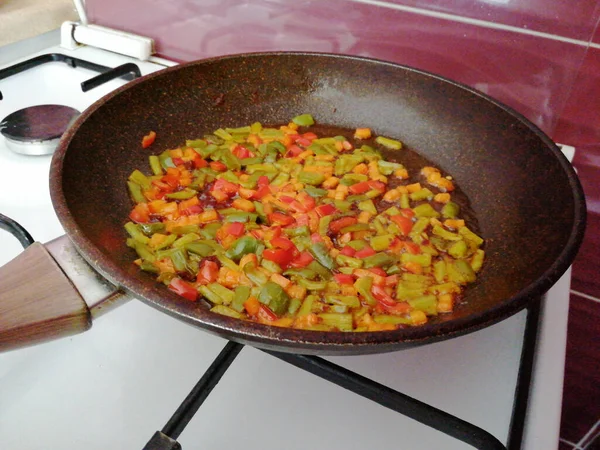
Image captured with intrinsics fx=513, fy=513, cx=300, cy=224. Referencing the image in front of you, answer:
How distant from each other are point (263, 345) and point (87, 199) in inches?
15.7

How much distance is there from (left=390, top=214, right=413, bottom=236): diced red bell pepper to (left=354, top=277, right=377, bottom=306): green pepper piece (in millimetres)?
135

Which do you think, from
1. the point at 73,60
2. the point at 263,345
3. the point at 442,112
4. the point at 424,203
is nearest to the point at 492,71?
the point at 442,112

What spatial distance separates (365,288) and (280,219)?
20 cm

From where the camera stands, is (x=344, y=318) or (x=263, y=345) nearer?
(x=263, y=345)

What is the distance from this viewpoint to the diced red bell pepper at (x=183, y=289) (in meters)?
0.66

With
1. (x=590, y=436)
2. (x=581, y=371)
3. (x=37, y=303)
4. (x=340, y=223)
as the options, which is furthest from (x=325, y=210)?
(x=590, y=436)

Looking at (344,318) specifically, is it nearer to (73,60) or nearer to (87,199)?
(87,199)

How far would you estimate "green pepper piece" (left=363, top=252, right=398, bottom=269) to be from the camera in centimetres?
74

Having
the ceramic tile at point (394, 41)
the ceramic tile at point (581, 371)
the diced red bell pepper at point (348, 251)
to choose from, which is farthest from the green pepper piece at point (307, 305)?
the ceramic tile at point (581, 371)

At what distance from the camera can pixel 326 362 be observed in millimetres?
579

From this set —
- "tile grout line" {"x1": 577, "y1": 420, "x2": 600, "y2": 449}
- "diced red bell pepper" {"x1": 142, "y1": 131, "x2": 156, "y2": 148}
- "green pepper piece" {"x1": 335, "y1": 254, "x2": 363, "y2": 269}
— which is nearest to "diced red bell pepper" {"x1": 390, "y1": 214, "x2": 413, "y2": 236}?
"green pepper piece" {"x1": 335, "y1": 254, "x2": 363, "y2": 269}

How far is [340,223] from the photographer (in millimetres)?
814

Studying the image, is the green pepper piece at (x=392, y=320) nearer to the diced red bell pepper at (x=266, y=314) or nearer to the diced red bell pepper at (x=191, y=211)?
the diced red bell pepper at (x=266, y=314)

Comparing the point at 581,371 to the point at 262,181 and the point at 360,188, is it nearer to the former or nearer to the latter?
the point at 360,188
